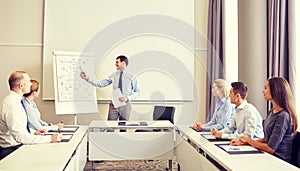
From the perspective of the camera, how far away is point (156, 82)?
19.1 ft

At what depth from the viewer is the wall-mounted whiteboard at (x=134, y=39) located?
18.3ft

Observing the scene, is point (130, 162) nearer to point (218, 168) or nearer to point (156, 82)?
point (156, 82)

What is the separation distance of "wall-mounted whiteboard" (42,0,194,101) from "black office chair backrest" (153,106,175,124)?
0.45m

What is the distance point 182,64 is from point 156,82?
1.90 ft

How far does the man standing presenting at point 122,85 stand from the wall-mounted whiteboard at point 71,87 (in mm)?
188

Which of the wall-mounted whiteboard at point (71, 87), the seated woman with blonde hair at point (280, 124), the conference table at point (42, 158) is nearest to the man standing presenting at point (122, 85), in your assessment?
the wall-mounted whiteboard at point (71, 87)

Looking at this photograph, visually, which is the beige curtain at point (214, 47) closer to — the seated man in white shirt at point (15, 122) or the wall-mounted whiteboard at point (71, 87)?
the wall-mounted whiteboard at point (71, 87)

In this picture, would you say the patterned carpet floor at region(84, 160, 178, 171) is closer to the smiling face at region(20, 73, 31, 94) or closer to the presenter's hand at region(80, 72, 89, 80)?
the presenter's hand at region(80, 72, 89, 80)

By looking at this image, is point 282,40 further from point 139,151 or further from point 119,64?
point 119,64

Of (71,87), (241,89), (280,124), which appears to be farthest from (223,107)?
(71,87)

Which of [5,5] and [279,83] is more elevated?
[5,5]

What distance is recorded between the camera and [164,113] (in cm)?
523

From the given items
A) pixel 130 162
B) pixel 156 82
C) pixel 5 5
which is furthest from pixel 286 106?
pixel 5 5

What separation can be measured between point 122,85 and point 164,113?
810 millimetres
